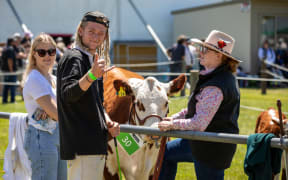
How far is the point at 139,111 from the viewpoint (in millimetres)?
4301

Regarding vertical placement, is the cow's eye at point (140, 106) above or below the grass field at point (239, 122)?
above

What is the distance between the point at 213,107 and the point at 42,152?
5.37ft

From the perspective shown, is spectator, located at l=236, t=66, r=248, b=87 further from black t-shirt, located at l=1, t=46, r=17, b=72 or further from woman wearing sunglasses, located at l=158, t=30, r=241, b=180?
woman wearing sunglasses, located at l=158, t=30, r=241, b=180

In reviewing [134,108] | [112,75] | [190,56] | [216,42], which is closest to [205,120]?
[216,42]

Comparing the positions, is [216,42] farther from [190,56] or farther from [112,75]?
[190,56]

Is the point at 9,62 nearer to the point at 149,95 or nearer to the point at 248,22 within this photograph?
the point at 149,95

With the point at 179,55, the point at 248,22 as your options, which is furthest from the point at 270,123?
the point at 248,22

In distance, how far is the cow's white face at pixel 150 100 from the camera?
422 centimetres

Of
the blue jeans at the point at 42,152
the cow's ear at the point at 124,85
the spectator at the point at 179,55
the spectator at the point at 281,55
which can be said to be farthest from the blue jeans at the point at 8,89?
the spectator at the point at 281,55

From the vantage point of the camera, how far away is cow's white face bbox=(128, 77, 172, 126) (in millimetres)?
4223

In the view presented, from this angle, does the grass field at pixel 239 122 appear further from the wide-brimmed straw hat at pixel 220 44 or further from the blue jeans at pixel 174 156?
the wide-brimmed straw hat at pixel 220 44

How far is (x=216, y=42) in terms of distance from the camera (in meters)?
3.38

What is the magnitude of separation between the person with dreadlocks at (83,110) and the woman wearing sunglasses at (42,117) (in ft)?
2.32

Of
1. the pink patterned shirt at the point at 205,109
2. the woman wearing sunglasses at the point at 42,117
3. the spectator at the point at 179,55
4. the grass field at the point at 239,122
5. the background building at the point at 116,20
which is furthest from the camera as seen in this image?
the background building at the point at 116,20
